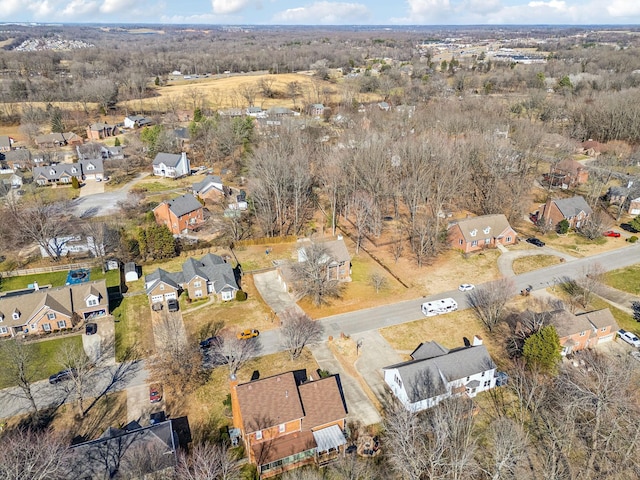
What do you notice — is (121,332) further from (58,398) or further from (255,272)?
(255,272)

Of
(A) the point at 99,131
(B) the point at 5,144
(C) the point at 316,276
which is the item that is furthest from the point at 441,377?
(A) the point at 99,131

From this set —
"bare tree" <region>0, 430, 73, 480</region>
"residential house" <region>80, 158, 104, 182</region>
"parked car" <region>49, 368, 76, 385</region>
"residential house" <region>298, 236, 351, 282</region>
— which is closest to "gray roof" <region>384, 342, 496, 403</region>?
"residential house" <region>298, 236, 351, 282</region>

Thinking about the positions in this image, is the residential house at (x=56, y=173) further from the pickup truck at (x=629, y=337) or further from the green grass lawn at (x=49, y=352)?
the pickup truck at (x=629, y=337)

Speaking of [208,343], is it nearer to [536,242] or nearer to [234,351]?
[234,351]

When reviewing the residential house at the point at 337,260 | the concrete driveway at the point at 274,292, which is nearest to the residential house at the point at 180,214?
the concrete driveway at the point at 274,292

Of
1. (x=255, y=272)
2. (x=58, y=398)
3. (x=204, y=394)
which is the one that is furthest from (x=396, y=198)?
(x=58, y=398)
